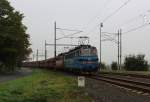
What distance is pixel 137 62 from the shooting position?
68312mm

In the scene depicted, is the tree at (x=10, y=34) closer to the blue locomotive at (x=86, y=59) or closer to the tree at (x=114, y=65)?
the blue locomotive at (x=86, y=59)

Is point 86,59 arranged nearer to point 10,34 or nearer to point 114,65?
point 10,34

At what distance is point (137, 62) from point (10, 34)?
1019 inches

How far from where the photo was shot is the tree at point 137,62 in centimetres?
6744

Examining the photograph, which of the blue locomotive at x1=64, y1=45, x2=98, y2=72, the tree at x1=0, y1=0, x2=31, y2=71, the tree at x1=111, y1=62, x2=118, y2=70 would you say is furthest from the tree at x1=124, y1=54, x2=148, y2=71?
the blue locomotive at x1=64, y1=45, x2=98, y2=72

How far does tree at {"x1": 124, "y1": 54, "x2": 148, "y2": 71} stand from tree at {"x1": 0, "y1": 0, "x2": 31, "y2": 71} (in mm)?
21298

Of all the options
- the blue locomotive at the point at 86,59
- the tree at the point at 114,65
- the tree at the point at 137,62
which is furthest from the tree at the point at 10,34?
the tree at the point at 114,65

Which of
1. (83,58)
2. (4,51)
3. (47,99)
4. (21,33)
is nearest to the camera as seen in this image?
(47,99)

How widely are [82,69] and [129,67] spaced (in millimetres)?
29323

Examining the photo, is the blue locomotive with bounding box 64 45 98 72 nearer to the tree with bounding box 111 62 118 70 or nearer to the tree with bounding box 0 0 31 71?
the tree with bounding box 0 0 31 71

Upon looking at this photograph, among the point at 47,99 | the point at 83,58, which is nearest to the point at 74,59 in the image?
the point at 83,58

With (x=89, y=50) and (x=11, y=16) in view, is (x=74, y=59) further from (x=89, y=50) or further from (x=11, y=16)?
(x=11, y=16)

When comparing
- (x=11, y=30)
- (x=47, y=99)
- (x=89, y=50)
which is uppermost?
(x=11, y=30)

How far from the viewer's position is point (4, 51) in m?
52.6
